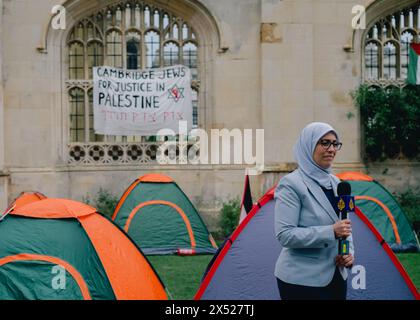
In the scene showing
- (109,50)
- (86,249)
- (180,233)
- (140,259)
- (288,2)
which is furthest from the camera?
(109,50)

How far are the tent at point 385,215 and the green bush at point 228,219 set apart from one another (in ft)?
8.58

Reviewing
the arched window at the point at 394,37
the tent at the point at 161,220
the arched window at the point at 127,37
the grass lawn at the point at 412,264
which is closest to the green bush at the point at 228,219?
the tent at the point at 161,220

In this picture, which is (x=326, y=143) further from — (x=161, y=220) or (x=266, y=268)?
(x=161, y=220)

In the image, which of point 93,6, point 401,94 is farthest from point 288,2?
point 93,6

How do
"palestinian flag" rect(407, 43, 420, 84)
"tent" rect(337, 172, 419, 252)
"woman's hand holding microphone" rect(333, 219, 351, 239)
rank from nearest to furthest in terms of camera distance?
"woman's hand holding microphone" rect(333, 219, 351, 239)
"tent" rect(337, 172, 419, 252)
"palestinian flag" rect(407, 43, 420, 84)

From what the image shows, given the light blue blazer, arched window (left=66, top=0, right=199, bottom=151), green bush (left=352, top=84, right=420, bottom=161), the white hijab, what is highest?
arched window (left=66, top=0, right=199, bottom=151)

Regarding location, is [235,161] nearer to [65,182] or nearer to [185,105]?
[185,105]

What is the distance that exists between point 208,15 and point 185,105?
1.92 meters

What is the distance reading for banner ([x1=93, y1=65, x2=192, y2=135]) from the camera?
44.9 feet

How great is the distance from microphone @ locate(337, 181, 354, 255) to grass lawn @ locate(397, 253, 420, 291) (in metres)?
4.90

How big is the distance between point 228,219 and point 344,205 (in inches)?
367

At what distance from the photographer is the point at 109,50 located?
48.9ft

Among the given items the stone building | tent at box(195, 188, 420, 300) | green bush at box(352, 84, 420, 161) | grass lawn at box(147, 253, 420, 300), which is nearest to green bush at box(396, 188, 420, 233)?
the stone building

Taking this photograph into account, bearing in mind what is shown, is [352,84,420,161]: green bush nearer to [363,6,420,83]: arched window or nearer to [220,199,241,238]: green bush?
[363,6,420,83]: arched window
